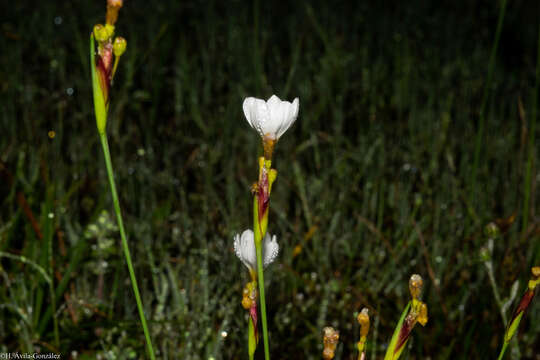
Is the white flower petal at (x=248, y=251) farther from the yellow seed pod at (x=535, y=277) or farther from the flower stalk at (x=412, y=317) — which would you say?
the yellow seed pod at (x=535, y=277)

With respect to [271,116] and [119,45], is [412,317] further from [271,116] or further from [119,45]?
[119,45]

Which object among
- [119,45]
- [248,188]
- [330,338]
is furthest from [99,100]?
[248,188]

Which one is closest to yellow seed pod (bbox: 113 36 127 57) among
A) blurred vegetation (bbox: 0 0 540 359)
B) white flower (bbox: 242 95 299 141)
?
white flower (bbox: 242 95 299 141)

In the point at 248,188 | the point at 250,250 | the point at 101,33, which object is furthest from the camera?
the point at 248,188

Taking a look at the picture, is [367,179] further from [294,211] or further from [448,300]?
[448,300]

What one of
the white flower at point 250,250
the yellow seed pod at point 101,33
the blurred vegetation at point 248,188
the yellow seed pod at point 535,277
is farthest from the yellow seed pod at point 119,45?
the blurred vegetation at point 248,188

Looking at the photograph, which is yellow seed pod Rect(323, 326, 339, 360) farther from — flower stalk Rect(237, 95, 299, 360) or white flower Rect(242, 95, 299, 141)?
white flower Rect(242, 95, 299, 141)

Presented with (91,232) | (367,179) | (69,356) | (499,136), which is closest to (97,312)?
(69,356)
